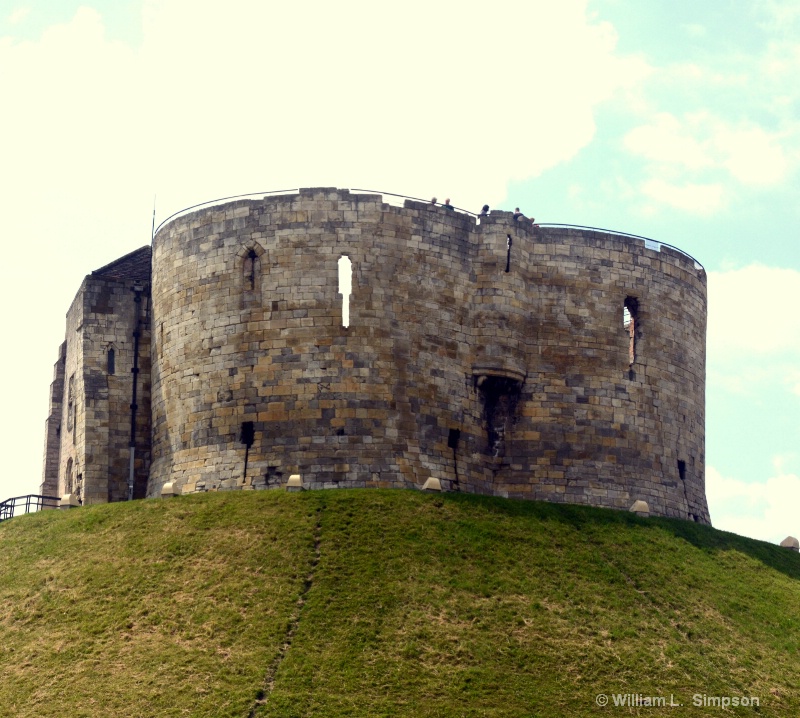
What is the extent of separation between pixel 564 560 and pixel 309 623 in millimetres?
7861

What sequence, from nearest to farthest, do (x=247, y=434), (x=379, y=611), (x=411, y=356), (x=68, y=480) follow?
(x=379, y=611) → (x=247, y=434) → (x=411, y=356) → (x=68, y=480)

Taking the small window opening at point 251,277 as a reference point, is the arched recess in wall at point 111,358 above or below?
below

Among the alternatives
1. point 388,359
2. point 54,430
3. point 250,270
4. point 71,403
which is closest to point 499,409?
point 388,359

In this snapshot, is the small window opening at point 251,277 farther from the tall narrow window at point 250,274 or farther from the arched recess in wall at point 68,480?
the arched recess in wall at point 68,480

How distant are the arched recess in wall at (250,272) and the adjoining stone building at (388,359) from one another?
5 cm

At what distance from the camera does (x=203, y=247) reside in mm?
43969

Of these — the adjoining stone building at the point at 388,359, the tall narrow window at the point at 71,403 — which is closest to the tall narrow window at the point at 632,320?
the adjoining stone building at the point at 388,359

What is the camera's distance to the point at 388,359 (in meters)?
42.2

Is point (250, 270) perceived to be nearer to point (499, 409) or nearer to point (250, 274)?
point (250, 274)

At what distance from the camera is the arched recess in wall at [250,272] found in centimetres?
4278

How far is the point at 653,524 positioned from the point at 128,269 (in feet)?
60.0

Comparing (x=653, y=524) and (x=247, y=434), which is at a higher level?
(x=247, y=434)

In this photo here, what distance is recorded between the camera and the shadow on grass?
41.3 meters

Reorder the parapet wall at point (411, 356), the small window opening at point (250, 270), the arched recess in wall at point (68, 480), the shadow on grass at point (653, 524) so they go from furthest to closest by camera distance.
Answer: the arched recess in wall at point (68, 480) → the small window opening at point (250, 270) → the parapet wall at point (411, 356) → the shadow on grass at point (653, 524)
